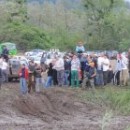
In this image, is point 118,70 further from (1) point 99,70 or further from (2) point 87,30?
(2) point 87,30

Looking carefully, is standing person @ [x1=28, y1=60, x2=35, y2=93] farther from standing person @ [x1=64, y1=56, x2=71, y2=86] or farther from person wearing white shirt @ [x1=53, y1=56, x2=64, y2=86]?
standing person @ [x1=64, y1=56, x2=71, y2=86]

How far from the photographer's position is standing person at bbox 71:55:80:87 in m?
27.1

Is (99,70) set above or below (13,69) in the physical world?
above

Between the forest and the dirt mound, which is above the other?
the forest

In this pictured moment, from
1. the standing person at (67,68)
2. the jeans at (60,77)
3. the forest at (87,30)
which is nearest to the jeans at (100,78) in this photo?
the standing person at (67,68)

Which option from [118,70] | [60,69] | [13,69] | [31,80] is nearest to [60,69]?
[60,69]

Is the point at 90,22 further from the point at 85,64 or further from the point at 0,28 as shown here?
the point at 85,64

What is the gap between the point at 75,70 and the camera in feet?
89.4

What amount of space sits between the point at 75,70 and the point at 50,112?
4.23 metres

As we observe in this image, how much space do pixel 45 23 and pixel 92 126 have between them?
10265 cm

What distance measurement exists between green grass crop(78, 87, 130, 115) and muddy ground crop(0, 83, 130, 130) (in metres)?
0.47

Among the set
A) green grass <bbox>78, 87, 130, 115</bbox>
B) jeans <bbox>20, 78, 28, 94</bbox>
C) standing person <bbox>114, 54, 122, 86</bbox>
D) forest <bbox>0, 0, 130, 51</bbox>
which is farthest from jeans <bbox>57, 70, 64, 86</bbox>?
forest <bbox>0, 0, 130, 51</bbox>

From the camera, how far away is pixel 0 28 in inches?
3145

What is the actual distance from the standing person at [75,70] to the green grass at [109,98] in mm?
951
